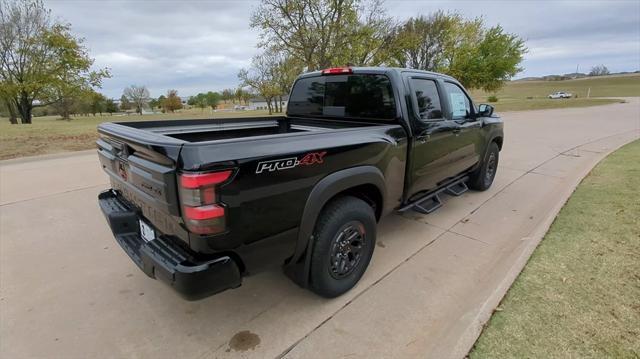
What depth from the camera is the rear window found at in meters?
3.19

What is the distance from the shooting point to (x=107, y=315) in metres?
2.50

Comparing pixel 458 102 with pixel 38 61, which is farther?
pixel 38 61

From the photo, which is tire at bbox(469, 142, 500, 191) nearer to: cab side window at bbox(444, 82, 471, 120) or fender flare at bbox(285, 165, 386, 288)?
cab side window at bbox(444, 82, 471, 120)

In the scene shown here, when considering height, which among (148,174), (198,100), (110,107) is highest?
(198,100)

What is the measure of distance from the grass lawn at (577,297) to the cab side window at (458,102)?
5.69 feet

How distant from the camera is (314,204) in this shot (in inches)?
87.3

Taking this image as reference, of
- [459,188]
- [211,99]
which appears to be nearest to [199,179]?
[459,188]

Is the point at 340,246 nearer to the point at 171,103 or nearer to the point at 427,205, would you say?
the point at 427,205

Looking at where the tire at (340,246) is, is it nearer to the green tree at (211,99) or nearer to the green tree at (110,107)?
the green tree at (110,107)

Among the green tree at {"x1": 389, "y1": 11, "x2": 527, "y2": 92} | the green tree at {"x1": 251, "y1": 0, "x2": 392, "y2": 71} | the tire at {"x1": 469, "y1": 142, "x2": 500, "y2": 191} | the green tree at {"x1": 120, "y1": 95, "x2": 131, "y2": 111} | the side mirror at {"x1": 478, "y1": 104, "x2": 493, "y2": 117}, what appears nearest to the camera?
the side mirror at {"x1": 478, "y1": 104, "x2": 493, "y2": 117}

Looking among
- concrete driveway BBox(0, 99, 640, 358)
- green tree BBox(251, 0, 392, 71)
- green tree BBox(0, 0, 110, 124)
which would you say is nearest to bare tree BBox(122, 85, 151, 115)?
green tree BBox(0, 0, 110, 124)

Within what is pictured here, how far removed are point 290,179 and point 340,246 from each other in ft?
2.81

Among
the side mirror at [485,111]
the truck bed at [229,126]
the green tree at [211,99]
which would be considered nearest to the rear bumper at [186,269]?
the truck bed at [229,126]

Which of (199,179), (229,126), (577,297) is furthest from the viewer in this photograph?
(229,126)
